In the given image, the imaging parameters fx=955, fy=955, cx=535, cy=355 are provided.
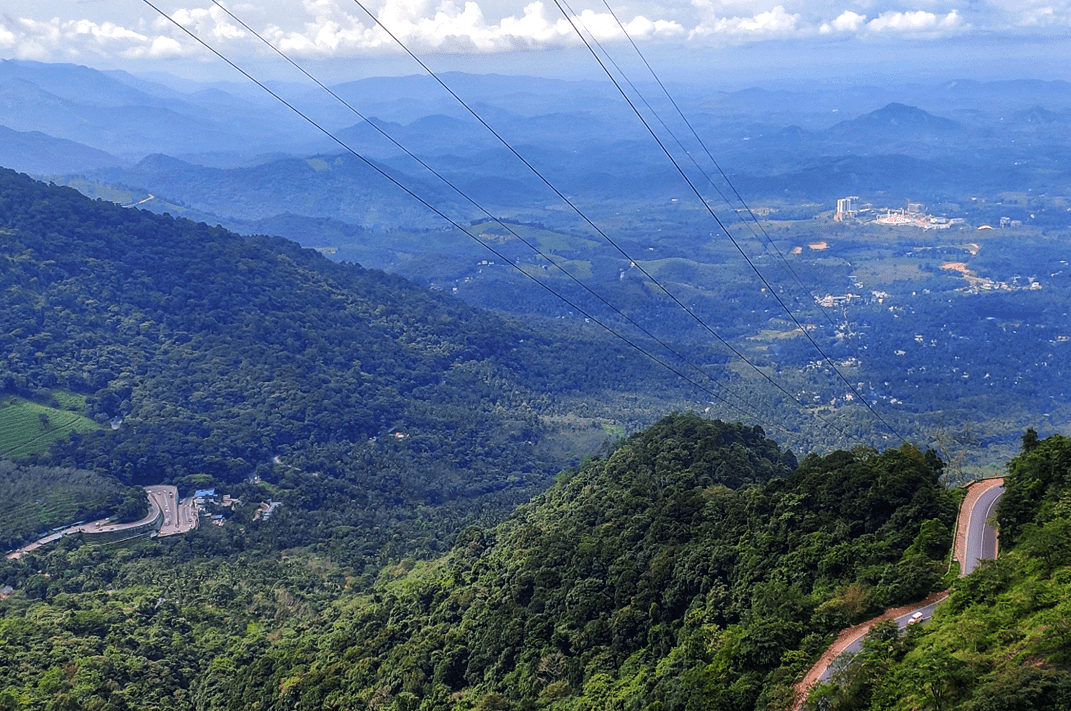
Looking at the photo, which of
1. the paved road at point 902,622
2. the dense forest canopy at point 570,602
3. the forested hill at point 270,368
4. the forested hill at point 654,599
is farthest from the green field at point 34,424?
the paved road at point 902,622

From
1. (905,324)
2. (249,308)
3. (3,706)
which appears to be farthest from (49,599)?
(905,324)

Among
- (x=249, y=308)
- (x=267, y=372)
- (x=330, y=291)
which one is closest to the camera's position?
(x=267, y=372)

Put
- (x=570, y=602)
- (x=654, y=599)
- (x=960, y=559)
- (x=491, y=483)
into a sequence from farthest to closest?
(x=491, y=483), (x=570, y=602), (x=654, y=599), (x=960, y=559)

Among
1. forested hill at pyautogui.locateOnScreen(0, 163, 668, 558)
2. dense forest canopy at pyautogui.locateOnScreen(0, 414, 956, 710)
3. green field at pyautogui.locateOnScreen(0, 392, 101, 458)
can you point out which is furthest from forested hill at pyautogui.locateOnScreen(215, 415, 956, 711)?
green field at pyautogui.locateOnScreen(0, 392, 101, 458)

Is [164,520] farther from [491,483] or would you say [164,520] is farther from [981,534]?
[981,534]

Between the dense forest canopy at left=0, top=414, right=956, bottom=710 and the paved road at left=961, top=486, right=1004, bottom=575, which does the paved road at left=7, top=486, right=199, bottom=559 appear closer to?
the dense forest canopy at left=0, top=414, right=956, bottom=710

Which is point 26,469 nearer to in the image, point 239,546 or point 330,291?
point 239,546

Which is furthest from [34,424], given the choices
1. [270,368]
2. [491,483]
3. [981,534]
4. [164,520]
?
[981,534]
